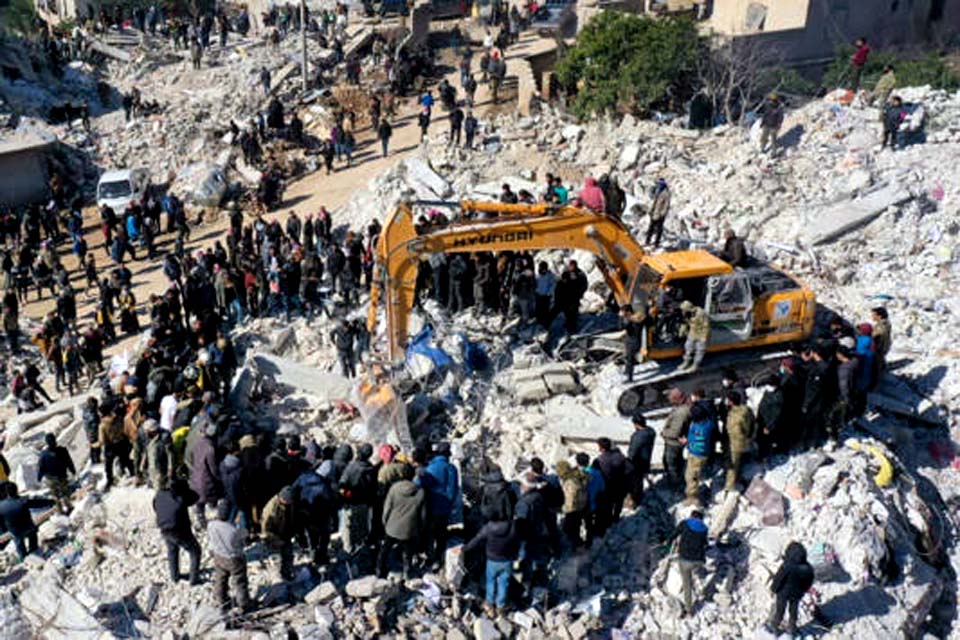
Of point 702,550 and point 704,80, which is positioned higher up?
point 704,80

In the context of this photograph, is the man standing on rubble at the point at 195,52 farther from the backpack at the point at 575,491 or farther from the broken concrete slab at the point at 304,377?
the backpack at the point at 575,491

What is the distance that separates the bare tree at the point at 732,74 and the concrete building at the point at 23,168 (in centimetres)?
1856

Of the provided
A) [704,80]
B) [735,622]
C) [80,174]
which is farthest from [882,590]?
[80,174]

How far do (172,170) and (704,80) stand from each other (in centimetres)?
1567

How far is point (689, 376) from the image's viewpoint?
44.7 ft

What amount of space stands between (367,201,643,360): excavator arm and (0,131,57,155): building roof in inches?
699

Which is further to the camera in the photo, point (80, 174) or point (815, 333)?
point (80, 174)

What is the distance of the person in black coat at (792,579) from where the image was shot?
988 centimetres

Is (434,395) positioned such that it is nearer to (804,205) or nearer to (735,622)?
(735,622)

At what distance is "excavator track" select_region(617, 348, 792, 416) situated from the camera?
1352 cm

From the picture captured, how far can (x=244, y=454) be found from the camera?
10789 mm

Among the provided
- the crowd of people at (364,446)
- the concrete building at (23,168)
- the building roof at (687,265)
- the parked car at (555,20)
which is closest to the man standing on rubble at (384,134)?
the crowd of people at (364,446)

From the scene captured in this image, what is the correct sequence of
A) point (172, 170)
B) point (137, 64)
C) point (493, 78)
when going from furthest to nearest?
point (137, 64) < point (172, 170) < point (493, 78)

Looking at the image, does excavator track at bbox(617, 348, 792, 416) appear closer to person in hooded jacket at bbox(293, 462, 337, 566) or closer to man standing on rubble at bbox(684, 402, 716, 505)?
man standing on rubble at bbox(684, 402, 716, 505)
